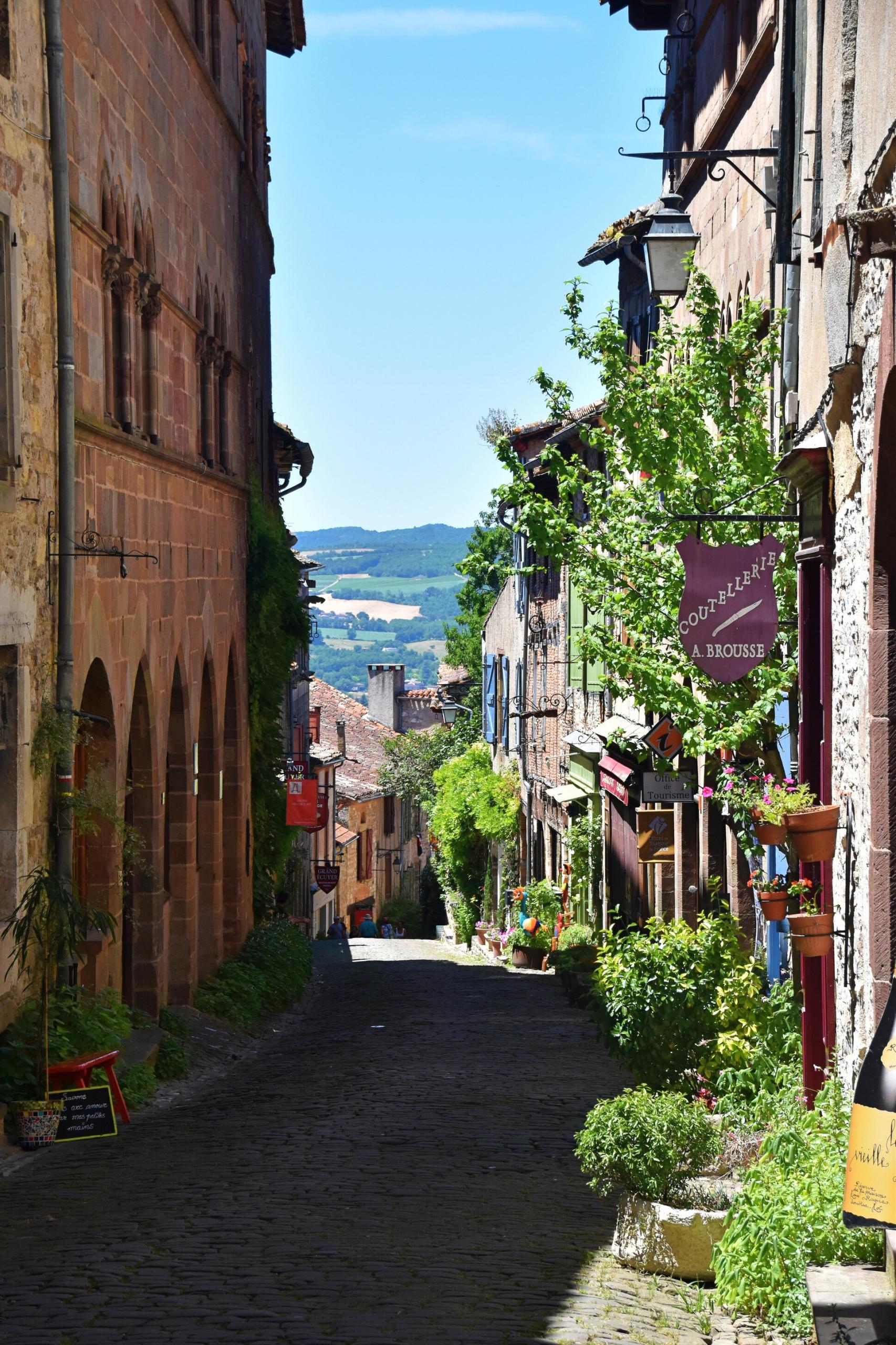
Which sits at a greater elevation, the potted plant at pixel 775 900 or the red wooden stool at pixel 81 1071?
the potted plant at pixel 775 900

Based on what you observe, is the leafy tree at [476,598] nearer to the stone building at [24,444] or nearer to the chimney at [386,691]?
the chimney at [386,691]

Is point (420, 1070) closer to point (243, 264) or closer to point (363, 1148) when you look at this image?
point (363, 1148)

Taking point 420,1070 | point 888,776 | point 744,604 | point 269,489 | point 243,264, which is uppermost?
point 243,264

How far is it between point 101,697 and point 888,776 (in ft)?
26.6

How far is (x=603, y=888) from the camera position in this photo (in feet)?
86.8

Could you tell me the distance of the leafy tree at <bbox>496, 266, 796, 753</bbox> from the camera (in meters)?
12.1

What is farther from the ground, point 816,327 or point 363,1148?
point 816,327

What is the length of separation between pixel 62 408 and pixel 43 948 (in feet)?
12.1

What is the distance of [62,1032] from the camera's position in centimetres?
1158

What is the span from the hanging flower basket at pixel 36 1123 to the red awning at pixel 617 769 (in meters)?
11.1

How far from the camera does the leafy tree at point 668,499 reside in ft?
39.9

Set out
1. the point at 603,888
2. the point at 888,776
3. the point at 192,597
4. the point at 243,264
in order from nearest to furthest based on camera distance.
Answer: the point at 888,776 → the point at 192,597 → the point at 243,264 → the point at 603,888

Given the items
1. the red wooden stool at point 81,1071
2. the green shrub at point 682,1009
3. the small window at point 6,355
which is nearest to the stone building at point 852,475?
the green shrub at point 682,1009

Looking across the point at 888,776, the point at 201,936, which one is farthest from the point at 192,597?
the point at 888,776
